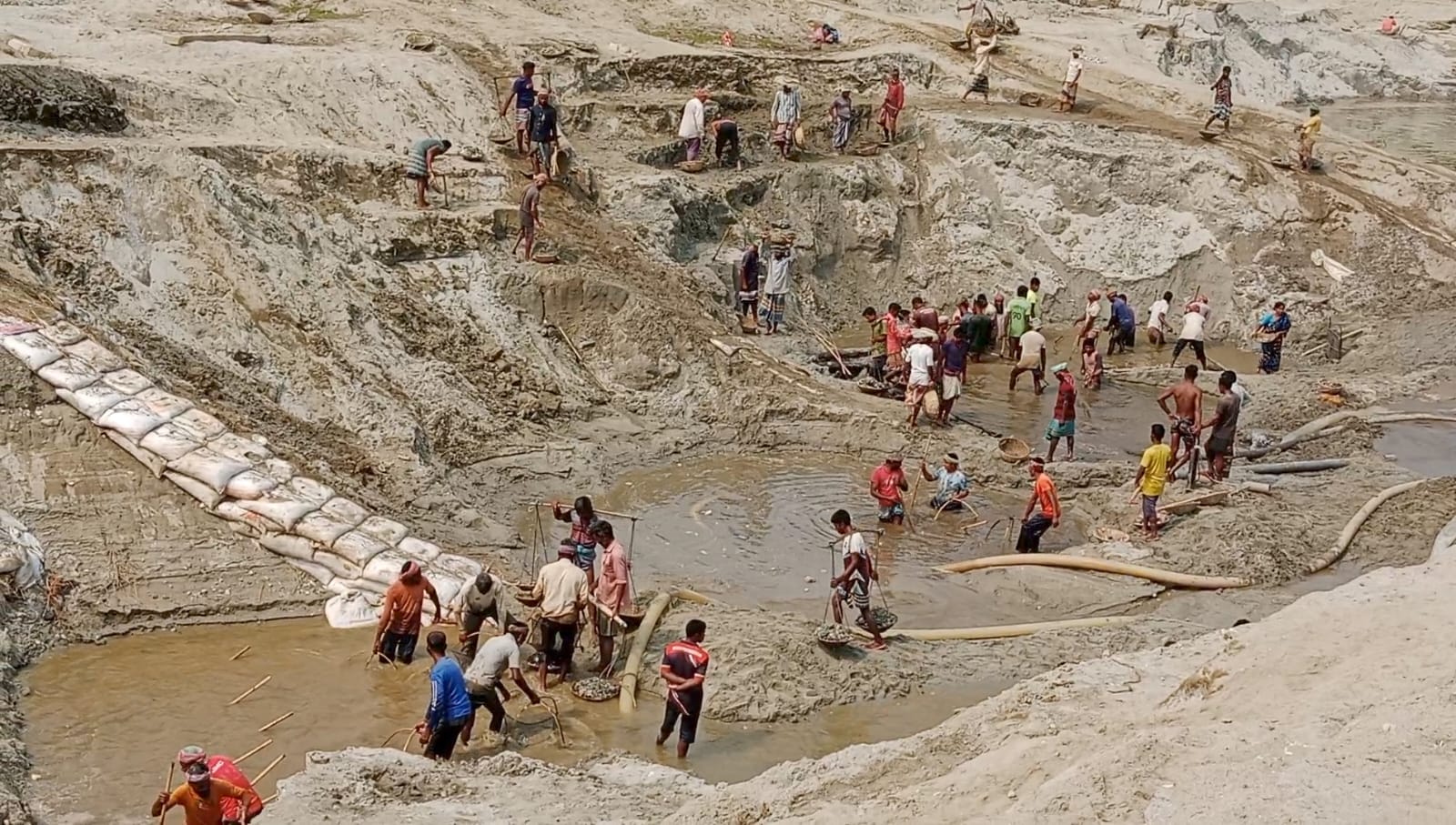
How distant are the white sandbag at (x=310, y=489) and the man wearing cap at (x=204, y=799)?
5146 mm

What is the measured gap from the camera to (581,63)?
24.9 metres

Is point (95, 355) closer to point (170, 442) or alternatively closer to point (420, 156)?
point (170, 442)

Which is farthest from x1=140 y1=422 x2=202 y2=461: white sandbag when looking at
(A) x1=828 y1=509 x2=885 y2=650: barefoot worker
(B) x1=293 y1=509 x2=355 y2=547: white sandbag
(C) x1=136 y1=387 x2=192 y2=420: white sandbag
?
(A) x1=828 y1=509 x2=885 y2=650: barefoot worker

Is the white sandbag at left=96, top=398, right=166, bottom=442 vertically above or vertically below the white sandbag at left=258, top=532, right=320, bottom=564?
above

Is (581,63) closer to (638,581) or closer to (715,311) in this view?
(715,311)

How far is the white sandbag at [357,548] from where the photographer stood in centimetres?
1275

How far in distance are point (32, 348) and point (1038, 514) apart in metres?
10.0

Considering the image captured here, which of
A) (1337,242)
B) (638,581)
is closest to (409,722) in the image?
(638,581)

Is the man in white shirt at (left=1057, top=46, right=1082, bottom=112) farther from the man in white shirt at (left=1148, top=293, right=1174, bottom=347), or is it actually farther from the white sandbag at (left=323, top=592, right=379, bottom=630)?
the white sandbag at (left=323, top=592, right=379, bottom=630)

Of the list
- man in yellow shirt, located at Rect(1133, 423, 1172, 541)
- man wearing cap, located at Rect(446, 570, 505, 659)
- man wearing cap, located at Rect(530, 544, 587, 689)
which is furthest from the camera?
man in yellow shirt, located at Rect(1133, 423, 1172, 541)

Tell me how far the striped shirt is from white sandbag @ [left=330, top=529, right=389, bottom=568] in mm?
7771

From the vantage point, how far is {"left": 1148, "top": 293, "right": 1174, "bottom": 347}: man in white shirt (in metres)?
22.7

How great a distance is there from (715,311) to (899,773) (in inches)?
497

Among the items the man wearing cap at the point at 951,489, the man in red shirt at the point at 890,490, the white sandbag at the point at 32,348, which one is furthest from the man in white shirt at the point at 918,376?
the white sandbag at the point at 32,348
